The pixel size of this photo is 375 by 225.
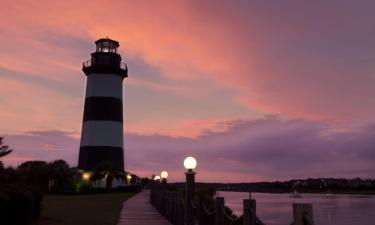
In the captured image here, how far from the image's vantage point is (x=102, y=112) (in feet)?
160

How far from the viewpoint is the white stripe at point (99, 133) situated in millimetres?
48562

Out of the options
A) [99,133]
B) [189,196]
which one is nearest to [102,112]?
[99,133]

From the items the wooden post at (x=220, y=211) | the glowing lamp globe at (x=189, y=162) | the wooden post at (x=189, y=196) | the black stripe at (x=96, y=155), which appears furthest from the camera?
the black stripe at (x=96, y=155)

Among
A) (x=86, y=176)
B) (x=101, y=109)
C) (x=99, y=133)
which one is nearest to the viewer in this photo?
(x=99, y=133)

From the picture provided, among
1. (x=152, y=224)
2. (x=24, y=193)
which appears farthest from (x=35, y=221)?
(x=152, y=224)

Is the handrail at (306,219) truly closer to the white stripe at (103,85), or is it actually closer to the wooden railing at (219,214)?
the wooden railing at (219,214)

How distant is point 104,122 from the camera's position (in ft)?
160

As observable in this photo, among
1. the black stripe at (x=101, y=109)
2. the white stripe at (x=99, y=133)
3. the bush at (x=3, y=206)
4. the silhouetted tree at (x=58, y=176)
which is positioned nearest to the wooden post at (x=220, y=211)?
the bush at (x=3, y=206)

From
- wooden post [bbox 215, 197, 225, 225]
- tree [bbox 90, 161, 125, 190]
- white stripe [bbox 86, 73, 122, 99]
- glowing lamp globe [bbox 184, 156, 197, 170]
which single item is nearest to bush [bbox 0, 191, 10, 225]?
glowing lamp globe [bbox 184, 156, 197, 170]

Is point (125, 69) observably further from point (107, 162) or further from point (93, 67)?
point (107, 162)

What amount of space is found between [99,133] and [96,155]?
2568 mm

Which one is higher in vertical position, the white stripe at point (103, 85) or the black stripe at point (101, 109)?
the white stripe at point (103, 85)

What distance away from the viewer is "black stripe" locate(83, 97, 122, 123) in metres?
48.8

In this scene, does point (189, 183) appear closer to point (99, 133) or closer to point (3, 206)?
point (3, 206)
